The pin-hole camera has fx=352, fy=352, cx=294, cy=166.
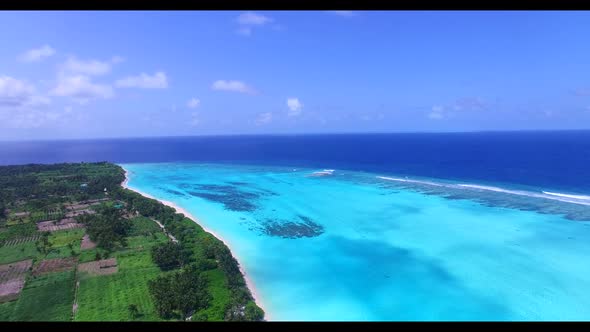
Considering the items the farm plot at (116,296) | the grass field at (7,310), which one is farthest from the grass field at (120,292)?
the grass field at (7,310)

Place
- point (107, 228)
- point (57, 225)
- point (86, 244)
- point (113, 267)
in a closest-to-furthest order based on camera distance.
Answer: point (113, 267) < point (86, 244) < point (107, 228) < point (57, 225)

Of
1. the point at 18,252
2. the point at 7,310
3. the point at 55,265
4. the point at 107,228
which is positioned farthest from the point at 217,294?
the point at 18,252

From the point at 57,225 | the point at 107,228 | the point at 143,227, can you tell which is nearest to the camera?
the point at 107,228

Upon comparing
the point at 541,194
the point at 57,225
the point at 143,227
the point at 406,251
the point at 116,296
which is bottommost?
the point at 116,296

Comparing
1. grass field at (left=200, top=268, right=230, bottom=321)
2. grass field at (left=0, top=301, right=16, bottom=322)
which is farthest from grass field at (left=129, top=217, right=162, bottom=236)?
grass field at (left=0, top=301, right=16, bottom=322)

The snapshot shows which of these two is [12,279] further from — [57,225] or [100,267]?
[57,225]

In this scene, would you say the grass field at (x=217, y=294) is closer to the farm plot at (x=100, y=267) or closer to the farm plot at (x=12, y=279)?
the farm plot at (x=100, y=267)

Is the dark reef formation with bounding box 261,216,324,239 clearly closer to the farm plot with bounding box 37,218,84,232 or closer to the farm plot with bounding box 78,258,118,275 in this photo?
the farm plot with bounding box 78,258,118,275
